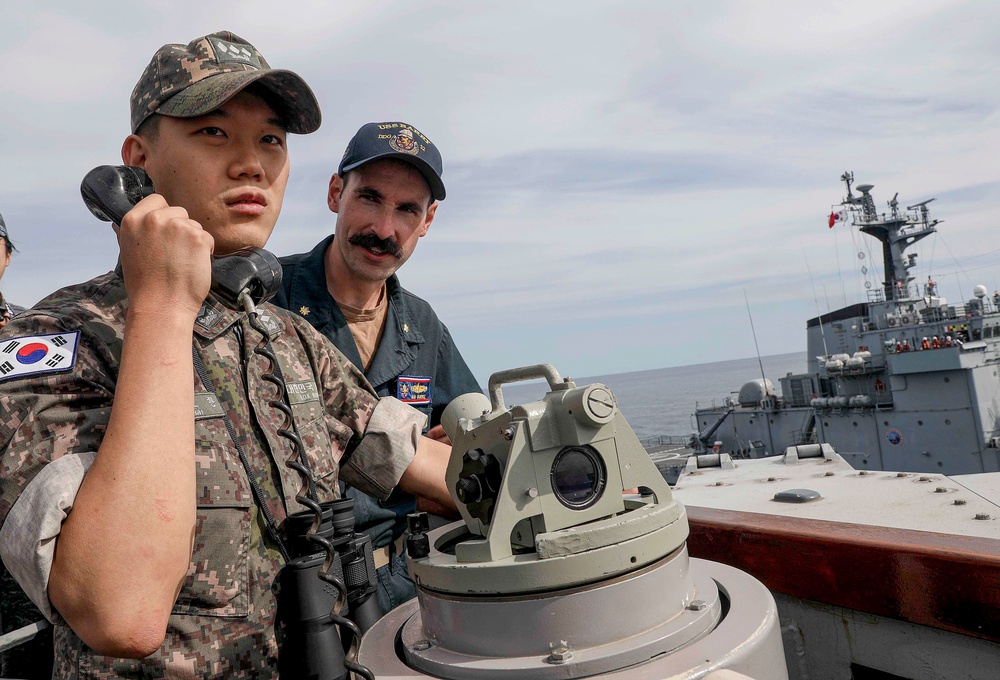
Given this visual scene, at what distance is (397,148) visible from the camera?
3.39 m

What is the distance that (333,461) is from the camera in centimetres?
219

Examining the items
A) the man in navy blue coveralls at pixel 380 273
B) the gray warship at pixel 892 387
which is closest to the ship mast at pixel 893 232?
the gray warship at pixel 892 387

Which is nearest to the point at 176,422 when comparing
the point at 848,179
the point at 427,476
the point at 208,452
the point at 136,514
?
the point at 136,514

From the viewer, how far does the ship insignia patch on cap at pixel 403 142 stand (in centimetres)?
340

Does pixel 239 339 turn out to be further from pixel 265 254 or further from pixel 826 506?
pixel 826 506

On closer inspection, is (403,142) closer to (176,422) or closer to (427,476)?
(427,476)

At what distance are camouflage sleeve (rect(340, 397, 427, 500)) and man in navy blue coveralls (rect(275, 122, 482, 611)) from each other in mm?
1069

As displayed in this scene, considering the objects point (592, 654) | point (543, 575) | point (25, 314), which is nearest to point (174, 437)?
point (25, 314)

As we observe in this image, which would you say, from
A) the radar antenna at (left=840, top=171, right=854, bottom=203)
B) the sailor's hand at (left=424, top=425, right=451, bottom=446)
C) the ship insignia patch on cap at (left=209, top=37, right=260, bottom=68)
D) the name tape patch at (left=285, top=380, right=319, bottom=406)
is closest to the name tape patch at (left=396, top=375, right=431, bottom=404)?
the sailor's hand at (left=424, top=425, right=451, bottom=446)

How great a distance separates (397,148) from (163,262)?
207cm

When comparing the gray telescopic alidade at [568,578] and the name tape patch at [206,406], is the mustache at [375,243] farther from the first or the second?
the gray telescopic alidade at [568,578]

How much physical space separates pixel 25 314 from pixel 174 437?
53 cm

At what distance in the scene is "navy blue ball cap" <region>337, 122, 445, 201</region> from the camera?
3.40 meters

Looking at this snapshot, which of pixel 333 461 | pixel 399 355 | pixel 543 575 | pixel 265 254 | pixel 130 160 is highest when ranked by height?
pixel 130 160
